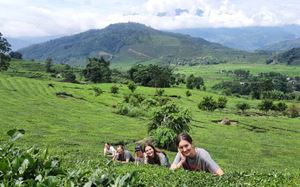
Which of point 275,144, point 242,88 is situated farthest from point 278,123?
point 242,88

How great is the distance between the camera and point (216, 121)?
84.6 m

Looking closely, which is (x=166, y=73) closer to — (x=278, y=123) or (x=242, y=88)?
(x=242, y=88)

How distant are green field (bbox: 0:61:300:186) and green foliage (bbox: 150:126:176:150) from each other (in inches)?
94.0

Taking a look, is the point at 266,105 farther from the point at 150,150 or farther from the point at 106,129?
the point at 150,150

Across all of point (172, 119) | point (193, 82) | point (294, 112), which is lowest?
point (294, 112)

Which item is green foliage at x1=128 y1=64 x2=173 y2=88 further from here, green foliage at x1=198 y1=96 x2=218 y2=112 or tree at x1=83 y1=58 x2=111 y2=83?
green foliage at x1=198 y1=96 x2=218 y2=112

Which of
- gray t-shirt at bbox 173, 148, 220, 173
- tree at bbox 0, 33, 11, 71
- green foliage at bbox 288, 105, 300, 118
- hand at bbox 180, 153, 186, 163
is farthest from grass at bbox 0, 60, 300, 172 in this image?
tree at bbox 0, 33, 11, 71

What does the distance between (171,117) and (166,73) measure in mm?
101798

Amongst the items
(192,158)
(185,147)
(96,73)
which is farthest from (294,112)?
(185,147)

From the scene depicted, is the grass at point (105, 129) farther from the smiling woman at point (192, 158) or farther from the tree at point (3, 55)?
the tree at point (3, 55)

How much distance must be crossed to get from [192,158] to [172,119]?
4020 cm

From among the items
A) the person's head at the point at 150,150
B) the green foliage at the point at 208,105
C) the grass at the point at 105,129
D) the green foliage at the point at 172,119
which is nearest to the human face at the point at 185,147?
the person's head at the point at 150,150

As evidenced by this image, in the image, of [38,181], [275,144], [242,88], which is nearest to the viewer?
[38,181]

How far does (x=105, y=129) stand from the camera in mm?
62000
